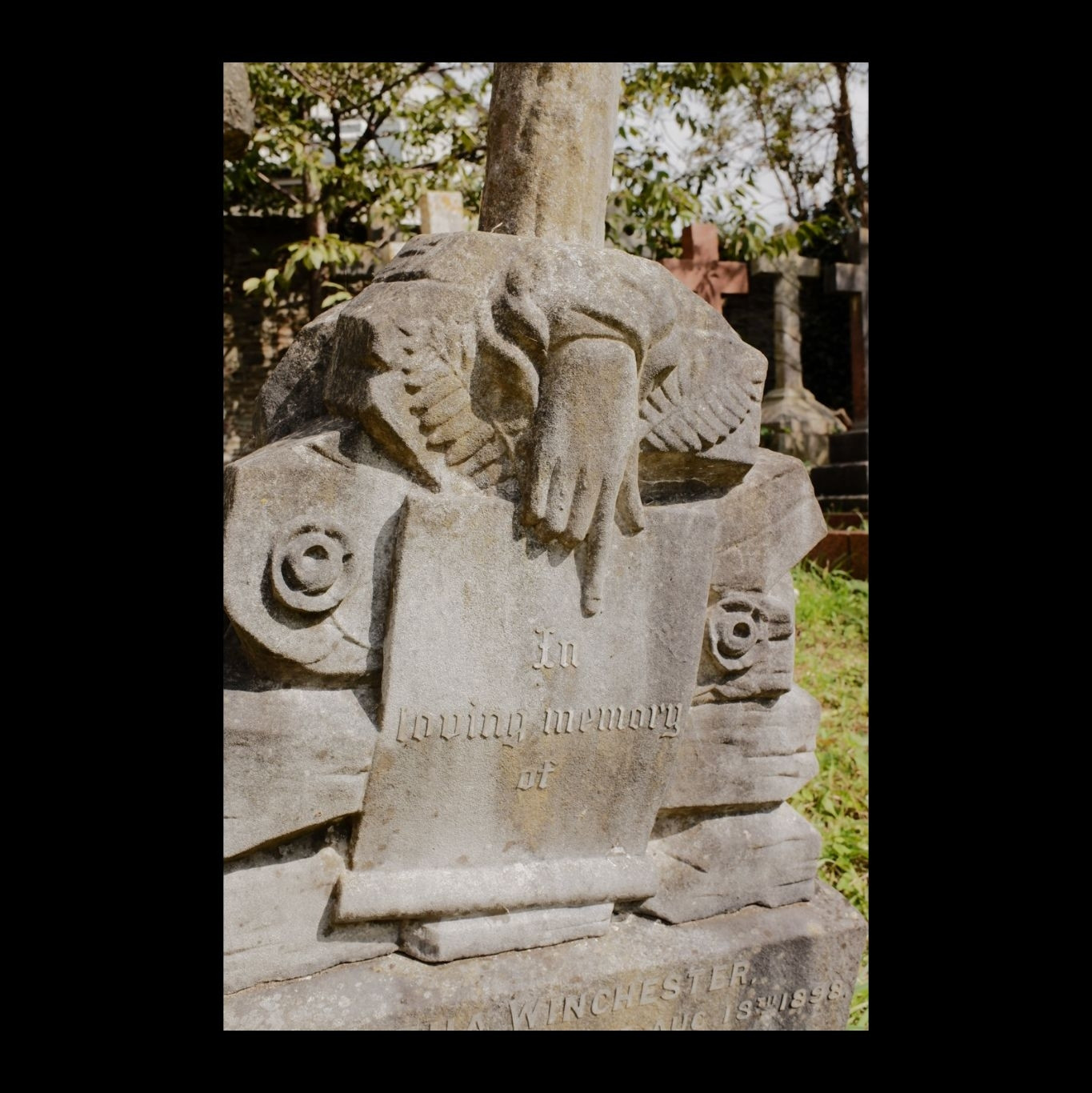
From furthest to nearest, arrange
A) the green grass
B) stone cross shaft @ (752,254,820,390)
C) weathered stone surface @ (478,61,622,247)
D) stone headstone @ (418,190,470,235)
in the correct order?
stone cross shaft @ (752,254,820,390) < stone headstone @ (418,190,470,235) < the green grass < weathered stone surface @ (478,61,622,247)

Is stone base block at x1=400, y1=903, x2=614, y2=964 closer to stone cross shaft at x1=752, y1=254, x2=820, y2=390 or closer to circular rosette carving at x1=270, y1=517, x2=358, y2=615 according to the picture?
circular rosette carving at x1=270, y1=517, x2=358, y2=615

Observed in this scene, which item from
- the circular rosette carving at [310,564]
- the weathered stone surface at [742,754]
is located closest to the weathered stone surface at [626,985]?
the weathered stone surface at [742,754]

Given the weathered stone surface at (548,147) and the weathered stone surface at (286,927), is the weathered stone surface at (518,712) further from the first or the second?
the weathered stone surface at (548,147)

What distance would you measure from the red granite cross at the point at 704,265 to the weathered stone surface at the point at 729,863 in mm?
5207

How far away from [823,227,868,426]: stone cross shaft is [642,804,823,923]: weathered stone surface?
21.8ft

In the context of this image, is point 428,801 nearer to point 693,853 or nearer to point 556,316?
point 693,853

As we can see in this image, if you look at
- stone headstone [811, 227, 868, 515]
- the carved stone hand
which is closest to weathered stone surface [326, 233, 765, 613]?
the carved stone hand

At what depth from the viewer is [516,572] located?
1.90m

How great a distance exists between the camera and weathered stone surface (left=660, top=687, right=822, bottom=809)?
218cm

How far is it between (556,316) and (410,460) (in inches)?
14.1

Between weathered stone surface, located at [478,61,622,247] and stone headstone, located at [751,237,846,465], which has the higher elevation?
stone headstone, located at [751,237,846,465]

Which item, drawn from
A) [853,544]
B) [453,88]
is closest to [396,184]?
[453,88]

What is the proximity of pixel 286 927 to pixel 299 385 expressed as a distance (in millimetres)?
1009

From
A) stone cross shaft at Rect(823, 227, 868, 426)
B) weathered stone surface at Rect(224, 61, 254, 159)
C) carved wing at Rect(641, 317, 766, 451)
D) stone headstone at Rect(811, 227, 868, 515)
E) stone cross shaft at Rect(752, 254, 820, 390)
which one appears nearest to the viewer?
carved wing at Rect(641, 317, 766, 451)
